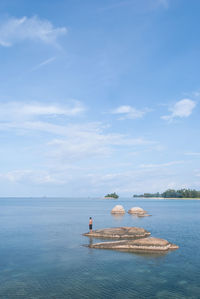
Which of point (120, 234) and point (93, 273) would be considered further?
point (120, 234)

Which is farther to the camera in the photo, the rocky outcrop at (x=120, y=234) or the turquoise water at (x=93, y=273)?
the rocky outcrop at (x=120, y=234)

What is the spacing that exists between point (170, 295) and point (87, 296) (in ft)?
21.9

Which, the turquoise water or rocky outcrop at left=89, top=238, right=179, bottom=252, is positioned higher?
rocky outcrop at left=89, top=238, right=179, bottom=252

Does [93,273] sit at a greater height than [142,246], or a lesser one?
lesser

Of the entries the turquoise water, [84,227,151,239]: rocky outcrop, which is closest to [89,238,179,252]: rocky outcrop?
the turquoise water

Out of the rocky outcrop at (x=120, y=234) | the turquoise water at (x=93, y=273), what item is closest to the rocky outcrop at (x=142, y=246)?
the turquoise water at (x=93, y=273)

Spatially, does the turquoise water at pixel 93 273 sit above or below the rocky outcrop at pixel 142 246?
below

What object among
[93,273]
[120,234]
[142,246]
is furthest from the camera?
[120,234]

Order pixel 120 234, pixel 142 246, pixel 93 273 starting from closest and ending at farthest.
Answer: pixel 93 273 → pixel 142 246 → pixel 120 234

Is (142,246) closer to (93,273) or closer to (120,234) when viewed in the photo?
(120,234)

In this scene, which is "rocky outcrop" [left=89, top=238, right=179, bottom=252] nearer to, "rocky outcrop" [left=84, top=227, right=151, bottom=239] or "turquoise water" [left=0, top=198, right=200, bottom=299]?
"turquoise water" [left=0, top=198, right=200, bottom=299]

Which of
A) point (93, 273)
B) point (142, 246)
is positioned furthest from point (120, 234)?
point (93, 273)

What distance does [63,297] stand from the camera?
2014 cm

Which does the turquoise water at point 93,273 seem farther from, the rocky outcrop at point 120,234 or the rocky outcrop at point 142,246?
the rocky outcrop at point 120,234
